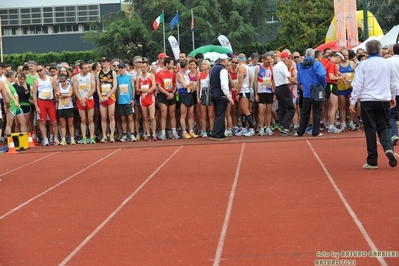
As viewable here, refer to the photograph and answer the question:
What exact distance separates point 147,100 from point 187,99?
942 mm

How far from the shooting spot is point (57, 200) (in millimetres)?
11016

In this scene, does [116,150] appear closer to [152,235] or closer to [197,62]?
[197,62]

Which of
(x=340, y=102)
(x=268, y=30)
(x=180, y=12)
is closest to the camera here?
(x=340, y=102)

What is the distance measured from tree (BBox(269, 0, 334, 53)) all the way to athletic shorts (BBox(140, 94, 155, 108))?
29.3 metres

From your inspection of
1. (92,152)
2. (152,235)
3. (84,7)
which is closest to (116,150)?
(92,152)

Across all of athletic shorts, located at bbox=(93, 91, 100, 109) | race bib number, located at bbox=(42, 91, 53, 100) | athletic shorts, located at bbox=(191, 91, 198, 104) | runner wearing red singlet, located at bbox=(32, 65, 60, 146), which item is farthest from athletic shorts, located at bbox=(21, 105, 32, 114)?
athletic shorts, located at bbox=(191, 91, 198, 104)

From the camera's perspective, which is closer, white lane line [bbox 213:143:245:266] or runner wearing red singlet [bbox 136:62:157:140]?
white lane line [bbox 213:143:245:266]

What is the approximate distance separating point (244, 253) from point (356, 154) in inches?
294

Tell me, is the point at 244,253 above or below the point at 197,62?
below

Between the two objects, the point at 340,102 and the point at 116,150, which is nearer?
the point at 116,150

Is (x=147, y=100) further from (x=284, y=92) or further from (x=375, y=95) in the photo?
(x=375, y=95)

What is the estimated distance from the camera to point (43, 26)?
66.9 metres

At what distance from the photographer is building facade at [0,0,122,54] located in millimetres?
65562

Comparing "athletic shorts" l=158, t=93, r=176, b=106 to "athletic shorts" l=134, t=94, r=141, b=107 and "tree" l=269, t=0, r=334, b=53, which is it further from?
"tree" l=269, t=0, r=334, b=53
